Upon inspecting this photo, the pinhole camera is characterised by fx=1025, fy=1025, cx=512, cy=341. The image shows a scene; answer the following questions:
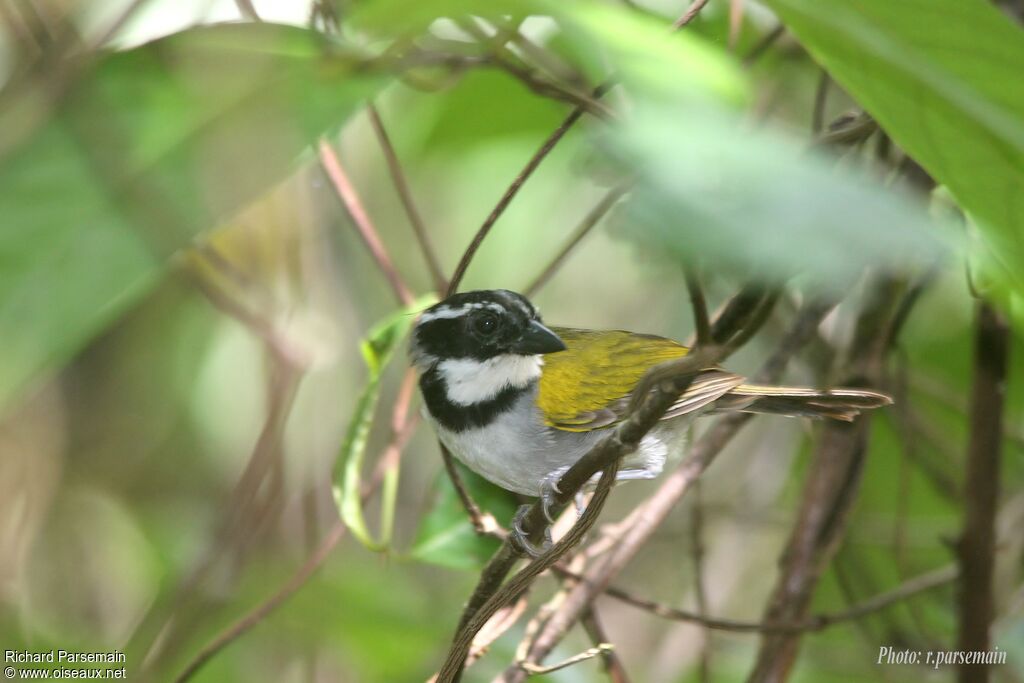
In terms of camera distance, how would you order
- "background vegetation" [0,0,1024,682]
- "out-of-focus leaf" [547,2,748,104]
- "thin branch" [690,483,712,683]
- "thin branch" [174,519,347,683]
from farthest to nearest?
"thin branch" [690,483,712,683] → "thin branch" [174,519,347,683] → "background vegetation" [0,0,1024,682] → "out-of-focus leaf" [547,2,748,104]

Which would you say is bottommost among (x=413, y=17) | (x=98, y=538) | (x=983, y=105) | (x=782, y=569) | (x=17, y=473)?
(x=782, y=569)

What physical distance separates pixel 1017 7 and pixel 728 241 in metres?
2.68

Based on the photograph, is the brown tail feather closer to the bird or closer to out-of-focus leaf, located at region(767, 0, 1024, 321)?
the bird

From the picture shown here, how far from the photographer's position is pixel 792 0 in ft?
3.98

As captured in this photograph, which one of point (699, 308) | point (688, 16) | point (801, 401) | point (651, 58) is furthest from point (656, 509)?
point (651, 58)

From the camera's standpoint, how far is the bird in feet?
8.12

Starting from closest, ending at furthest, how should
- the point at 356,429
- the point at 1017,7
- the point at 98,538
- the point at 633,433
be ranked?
the point at 633,433 → the point at 356,429 → the point at 1017,7 → the point at 98,538

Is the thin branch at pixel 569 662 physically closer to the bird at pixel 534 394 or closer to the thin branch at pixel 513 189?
the bird at pixel 534 394

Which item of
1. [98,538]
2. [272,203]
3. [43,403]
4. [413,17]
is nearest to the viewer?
[413,17]

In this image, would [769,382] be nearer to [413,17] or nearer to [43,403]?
[413,17]

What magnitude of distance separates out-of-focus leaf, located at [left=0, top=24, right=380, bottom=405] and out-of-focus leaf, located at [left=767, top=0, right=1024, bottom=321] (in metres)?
0.87

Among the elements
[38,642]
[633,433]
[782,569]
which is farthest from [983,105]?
[38,642]

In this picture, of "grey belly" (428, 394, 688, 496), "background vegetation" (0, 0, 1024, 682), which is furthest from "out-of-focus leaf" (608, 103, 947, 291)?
"grey belly" (428, 394, 688, 496)

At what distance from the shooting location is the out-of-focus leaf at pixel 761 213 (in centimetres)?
59
